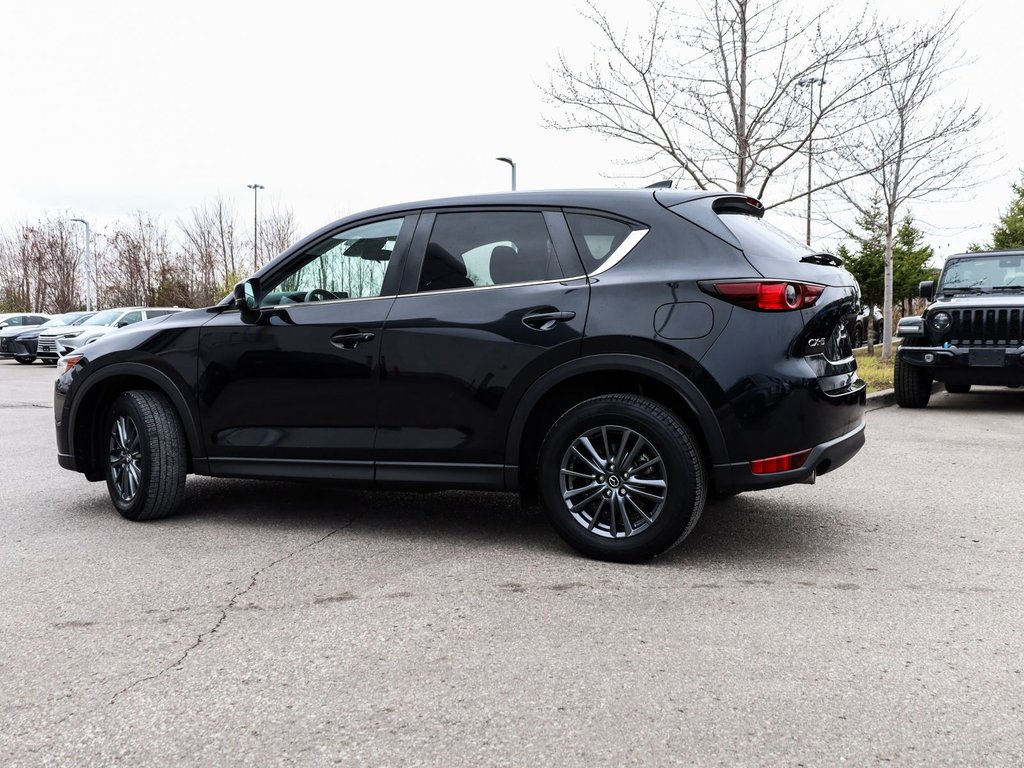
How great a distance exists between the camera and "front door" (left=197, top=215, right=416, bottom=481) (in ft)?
16.1

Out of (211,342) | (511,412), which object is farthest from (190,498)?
(511,412)

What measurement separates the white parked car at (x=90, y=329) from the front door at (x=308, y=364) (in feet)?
63.9

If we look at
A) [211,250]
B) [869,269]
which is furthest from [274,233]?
[869,269]

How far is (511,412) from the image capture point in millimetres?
4559

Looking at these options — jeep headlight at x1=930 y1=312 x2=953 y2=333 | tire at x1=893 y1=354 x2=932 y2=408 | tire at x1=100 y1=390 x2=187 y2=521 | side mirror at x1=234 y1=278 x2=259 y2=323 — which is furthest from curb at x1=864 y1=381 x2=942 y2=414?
tire at x1=100 y1=390 x2=187 y2=521

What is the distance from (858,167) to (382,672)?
17159mm

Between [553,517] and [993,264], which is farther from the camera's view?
[993,264]

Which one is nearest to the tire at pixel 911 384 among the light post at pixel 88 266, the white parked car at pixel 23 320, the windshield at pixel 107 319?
the windshield at pixel 107 319

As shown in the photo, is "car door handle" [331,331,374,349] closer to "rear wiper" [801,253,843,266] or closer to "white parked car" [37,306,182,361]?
"rear wiper" [801,253,843,266]

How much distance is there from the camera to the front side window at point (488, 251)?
4.65 meters

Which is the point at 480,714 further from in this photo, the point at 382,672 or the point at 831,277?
the point at 831,277

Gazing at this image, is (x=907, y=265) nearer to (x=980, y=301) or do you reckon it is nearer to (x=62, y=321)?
(x=980, y=301)

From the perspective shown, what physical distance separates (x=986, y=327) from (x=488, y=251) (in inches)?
314

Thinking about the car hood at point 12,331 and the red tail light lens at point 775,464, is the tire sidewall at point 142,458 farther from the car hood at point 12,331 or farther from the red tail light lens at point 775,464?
the car hood at point 12,331
